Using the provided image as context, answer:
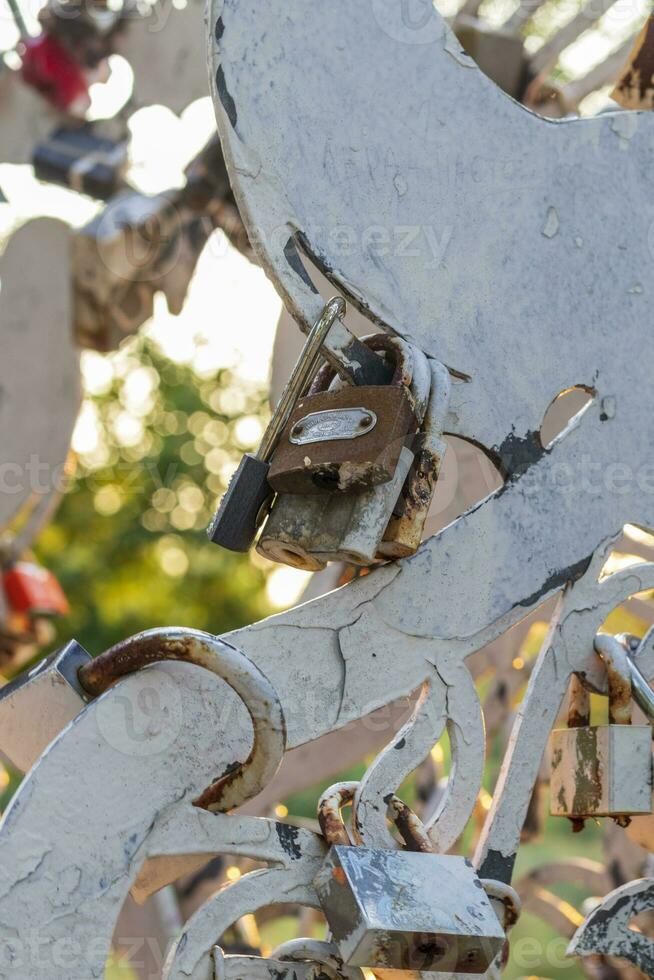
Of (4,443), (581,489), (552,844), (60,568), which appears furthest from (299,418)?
(552,844)

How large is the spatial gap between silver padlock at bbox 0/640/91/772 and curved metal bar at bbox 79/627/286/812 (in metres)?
0.04

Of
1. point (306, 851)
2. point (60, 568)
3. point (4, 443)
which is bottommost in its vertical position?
point (60, 568)

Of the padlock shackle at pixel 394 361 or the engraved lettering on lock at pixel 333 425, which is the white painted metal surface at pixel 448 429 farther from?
the engraved lettering on lock at pixel 333 425

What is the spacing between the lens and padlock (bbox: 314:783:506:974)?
1.53 m

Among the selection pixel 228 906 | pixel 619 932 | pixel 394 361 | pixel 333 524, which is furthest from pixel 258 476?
pixel 619 932

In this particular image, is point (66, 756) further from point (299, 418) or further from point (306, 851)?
point (299, 418)

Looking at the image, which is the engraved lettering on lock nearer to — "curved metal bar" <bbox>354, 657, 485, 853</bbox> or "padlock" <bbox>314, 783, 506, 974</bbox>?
"curved metal bar" <bbox>354, 657, 485, 853</bbox>

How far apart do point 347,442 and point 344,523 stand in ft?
0.35

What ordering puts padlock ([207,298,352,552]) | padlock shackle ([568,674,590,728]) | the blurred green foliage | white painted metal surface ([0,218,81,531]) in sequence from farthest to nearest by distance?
the blurred green foliage → white painted metal surface ([0,218,81,531]) → padlock shackle ([568,674,590,728]) → padlock ([207,298,352,552])

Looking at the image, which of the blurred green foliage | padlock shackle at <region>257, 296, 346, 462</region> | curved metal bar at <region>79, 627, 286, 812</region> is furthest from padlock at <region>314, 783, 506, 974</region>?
the blurred green foliage

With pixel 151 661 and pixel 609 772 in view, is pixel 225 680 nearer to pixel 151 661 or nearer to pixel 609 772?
pixel 151 661

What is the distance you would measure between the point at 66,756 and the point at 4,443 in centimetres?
346

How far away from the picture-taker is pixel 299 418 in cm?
176

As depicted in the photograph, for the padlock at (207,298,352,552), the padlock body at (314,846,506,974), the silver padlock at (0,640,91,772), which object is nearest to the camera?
the padlock body at (314,846,506,974)
